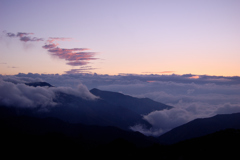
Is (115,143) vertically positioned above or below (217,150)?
below

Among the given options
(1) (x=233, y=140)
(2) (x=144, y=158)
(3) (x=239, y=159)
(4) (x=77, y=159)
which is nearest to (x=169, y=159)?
(2) (x=144, y=158)

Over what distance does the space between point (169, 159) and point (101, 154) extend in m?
75.7

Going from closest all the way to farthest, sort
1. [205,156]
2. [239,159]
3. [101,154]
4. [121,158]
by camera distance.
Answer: [239,159]
[205,156]
[121,158]
[101,154]

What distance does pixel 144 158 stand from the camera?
12319cm

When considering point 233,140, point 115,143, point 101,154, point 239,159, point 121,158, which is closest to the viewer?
point 239,159

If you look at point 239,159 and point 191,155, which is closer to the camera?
point 239,159

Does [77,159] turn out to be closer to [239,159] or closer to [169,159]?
[169,159]

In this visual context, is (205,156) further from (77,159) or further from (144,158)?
(77,159)

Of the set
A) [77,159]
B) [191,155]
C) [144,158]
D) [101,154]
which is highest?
[191,155]

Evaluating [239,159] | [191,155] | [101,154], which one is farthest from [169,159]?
[101,154]

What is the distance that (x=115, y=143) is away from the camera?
190 meters

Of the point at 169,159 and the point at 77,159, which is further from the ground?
the point at 169,159

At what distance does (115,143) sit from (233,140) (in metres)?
100

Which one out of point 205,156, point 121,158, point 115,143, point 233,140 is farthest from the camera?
point 115,143
